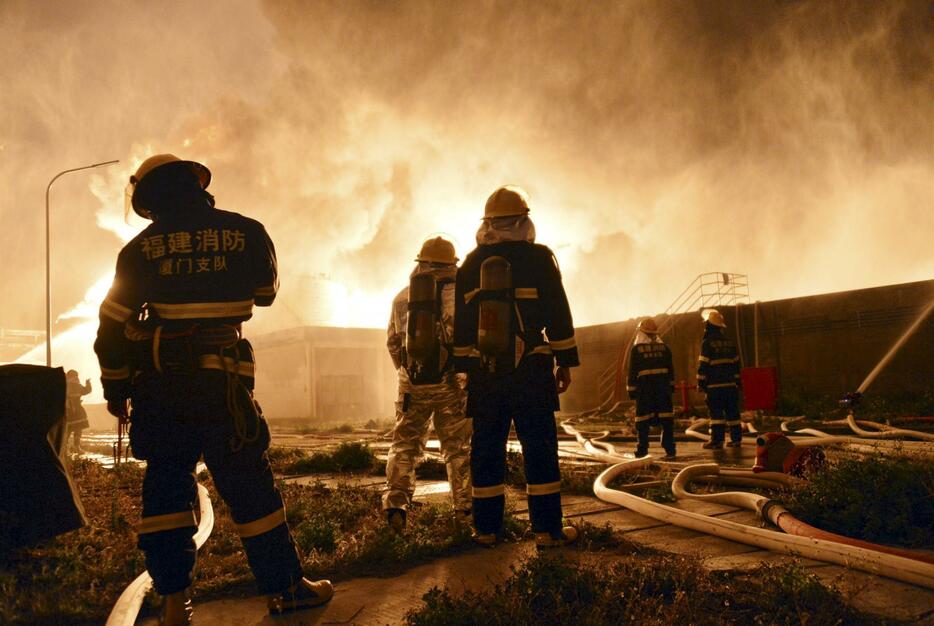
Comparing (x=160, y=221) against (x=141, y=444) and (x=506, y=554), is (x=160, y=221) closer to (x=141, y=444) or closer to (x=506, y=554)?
(x=141, y=444)

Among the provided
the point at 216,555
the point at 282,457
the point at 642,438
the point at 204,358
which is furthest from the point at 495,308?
the point at 282,457

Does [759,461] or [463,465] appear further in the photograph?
[759,461]

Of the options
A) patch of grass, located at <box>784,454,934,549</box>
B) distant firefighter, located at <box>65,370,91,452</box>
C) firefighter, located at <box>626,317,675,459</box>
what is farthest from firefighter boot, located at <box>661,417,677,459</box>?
distant firefighter, located at <box>65,370,91,452</box>

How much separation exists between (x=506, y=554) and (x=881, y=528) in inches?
83.0

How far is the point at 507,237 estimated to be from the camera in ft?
13.9

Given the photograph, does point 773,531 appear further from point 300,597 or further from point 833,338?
point 833,338

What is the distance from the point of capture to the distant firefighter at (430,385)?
15.4 feet

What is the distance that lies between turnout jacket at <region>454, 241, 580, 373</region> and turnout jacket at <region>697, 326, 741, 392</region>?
20.2ft

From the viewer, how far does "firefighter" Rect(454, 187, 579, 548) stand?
3.94 m

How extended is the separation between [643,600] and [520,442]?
4.74 feet

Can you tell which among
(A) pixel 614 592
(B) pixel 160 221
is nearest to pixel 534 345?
(A) pixel 614 592

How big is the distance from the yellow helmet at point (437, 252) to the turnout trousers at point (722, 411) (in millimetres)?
6117

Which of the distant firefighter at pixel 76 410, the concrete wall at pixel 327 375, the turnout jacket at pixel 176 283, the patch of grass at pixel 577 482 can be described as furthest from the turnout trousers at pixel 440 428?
the concrete wall at pixel 327 375

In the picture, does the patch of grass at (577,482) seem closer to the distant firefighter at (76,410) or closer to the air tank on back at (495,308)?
the air tank on back at (495,308)
